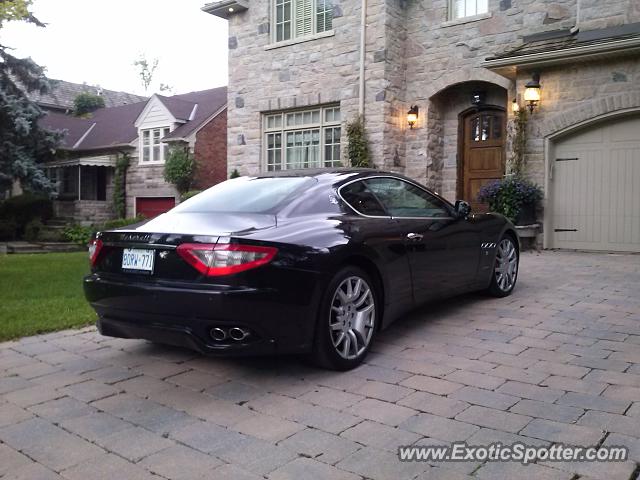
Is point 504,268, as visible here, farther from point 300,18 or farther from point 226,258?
point 300,18

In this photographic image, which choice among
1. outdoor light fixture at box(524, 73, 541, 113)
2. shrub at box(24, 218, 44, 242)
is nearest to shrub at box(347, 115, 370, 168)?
outdoor light fixture at box(524, 73, 541, 113)

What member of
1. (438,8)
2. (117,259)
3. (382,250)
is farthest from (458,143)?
(117,259)

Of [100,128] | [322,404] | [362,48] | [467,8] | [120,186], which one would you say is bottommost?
[322,404]

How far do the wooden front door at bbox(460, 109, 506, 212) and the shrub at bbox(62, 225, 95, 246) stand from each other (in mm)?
11465

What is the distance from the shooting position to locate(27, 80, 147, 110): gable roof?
94.1 ft

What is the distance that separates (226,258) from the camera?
3.27 metres

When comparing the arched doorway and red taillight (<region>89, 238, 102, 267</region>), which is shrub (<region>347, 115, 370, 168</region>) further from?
red taillight (<region>89, 238, 102, 267</region>)

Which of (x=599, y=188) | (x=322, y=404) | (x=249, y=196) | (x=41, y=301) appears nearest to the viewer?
(x=322, y=404)

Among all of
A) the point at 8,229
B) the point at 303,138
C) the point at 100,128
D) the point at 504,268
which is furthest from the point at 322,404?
the point at 100,128

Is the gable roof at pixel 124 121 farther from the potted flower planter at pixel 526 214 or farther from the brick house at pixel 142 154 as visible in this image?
the potted flower planter at pixel 526 214

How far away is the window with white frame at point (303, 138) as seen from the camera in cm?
1338

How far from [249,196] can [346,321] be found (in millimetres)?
1188

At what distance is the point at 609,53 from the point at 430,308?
6.27 m

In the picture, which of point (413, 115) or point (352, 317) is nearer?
point (352, 317)
